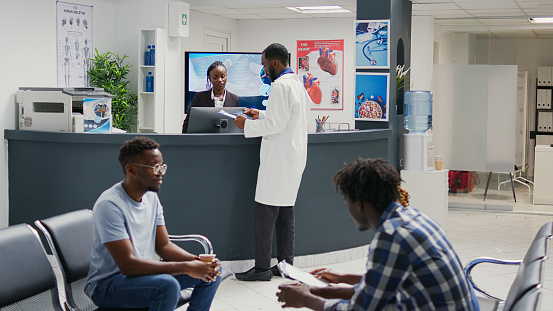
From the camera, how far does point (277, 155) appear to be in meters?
4.80

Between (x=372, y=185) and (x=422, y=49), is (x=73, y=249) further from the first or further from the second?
(x=422, y=49)

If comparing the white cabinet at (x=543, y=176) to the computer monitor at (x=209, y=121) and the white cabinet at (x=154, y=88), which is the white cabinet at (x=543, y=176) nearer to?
the white cabinet at (x=154, y=88)

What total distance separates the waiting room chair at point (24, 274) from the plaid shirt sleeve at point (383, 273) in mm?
1494

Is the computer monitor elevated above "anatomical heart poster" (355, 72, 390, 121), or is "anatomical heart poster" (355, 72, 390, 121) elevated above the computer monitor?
"anatomical heart poster" (355, 72, 390, 121)

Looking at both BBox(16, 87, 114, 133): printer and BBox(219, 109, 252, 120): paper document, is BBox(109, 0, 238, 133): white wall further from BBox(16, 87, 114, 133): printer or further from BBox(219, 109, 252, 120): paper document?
BBox(219, 109, 252, 120): paper document

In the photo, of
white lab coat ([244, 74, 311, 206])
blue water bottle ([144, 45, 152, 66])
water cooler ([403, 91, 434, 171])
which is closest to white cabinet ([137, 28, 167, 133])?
blue water bottle ([144, 45, 152, 66])

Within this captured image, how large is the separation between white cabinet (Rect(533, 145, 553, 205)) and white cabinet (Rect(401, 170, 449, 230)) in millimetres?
3342

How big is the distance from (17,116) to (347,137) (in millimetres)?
2600

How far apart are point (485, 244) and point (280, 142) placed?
2.65 meters

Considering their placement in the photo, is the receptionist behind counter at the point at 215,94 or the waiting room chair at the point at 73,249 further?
the receptionist behind counter at the point at 215,94

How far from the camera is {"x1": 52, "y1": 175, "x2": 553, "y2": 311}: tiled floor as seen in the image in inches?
179

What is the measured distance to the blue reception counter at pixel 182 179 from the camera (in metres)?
4.89

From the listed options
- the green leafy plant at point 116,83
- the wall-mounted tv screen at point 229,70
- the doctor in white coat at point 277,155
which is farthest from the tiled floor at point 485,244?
the green leafy plant at point 116,83

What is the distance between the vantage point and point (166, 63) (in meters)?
7.82
